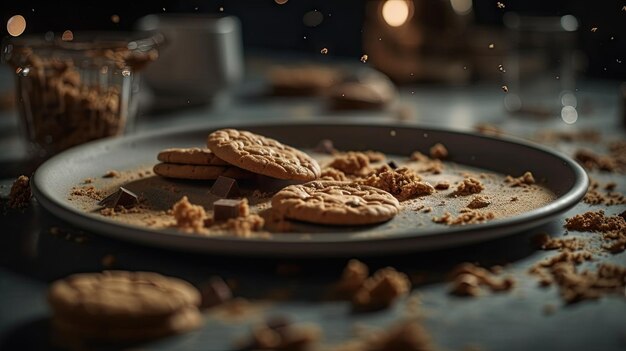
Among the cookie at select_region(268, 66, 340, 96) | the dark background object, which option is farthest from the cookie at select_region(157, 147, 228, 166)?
the dark background object

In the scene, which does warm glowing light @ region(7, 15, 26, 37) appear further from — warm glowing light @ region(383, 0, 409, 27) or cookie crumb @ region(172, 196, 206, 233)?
cookie crumb @ region(172, 196, 206, 233)

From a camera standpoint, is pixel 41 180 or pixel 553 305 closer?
pixel 553 305

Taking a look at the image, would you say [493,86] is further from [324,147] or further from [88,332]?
[88,332]

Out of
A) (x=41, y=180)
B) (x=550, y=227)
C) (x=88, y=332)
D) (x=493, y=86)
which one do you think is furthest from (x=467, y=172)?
(x=493, y=86)

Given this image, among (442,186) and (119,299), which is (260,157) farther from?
(119,299)

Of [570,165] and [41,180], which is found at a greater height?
[570,165]

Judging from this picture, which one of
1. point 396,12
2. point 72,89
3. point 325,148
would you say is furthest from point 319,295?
point 396,12

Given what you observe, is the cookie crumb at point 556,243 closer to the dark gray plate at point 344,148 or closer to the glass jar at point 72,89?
the dark gray plate at point 344,148

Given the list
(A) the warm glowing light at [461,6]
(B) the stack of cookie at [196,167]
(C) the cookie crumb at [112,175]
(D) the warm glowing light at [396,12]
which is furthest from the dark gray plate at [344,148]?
(A) the warm glowing light at [461,6]
